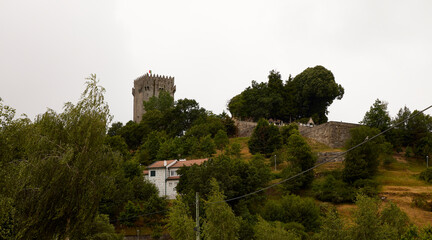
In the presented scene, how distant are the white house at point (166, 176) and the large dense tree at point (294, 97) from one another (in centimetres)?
3159

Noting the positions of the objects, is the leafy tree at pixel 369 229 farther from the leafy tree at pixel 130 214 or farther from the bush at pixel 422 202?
the leafy tree at pixel 130 214

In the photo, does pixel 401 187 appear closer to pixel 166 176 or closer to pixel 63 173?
pixel 166 176

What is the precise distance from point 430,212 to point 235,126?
146 feet

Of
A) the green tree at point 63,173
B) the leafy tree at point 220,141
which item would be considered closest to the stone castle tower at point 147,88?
the leafy tree at point 220,141

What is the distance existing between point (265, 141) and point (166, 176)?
1812cm

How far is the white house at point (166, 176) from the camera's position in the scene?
2146 inches

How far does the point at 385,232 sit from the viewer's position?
2938 centimetres

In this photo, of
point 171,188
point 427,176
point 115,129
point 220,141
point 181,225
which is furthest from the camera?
point 115,129

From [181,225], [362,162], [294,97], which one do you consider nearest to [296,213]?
[181,225]

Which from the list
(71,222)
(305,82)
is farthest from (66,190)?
(305,82)

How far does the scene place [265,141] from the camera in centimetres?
6469

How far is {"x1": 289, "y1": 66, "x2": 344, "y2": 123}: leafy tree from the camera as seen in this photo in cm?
8206

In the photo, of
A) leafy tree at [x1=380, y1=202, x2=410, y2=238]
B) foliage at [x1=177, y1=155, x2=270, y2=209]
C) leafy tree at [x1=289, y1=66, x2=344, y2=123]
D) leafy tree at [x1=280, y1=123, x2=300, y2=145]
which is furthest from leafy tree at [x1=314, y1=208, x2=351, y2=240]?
leafy tree at [x1=289, y1=66, x2=344, y2=123]

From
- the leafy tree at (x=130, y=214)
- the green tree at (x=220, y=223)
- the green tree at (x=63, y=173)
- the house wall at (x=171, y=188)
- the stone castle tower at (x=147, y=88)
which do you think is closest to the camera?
the green tree at (x=63, y=173)
